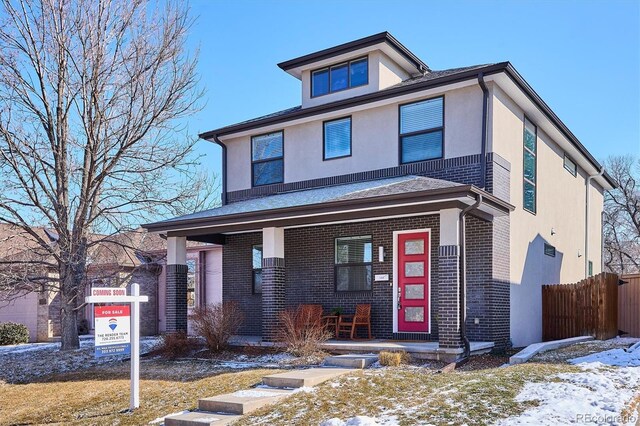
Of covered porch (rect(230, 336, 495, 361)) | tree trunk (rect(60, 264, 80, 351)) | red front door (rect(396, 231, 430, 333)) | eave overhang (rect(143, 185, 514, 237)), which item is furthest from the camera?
tree trunk (rect(60, 264, 80, 351))

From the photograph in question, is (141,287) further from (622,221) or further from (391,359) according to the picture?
(622,221)

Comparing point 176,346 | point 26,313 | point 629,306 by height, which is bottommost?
point 26,313

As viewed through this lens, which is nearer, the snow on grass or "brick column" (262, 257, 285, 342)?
the snow on grass

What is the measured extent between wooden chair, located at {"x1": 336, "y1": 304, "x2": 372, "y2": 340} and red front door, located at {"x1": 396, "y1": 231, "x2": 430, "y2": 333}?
0.75 m

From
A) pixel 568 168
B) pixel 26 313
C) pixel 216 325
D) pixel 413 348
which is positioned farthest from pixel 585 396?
pixel 26 313

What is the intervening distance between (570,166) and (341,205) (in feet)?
33.9

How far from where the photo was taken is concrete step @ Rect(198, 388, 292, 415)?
8.08m

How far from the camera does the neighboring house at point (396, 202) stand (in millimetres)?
12672

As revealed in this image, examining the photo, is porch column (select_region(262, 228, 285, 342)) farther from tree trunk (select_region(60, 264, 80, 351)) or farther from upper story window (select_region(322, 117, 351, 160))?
tree trunk (select_region(60, 264, 80, 351))

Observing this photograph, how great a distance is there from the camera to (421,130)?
14062 millimetres

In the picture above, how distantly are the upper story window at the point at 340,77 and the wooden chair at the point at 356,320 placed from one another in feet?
19.9

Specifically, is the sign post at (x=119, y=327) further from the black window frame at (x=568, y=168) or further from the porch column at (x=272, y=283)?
the black window frame at (x=568, y=168)

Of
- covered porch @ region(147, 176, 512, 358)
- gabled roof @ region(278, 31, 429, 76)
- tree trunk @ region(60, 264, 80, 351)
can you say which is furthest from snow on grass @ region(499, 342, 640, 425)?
tree trunk @ region(60, 264, 80, 351)

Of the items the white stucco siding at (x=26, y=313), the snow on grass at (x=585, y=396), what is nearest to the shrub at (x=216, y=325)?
the snow on grass at (x=585, y=396)
